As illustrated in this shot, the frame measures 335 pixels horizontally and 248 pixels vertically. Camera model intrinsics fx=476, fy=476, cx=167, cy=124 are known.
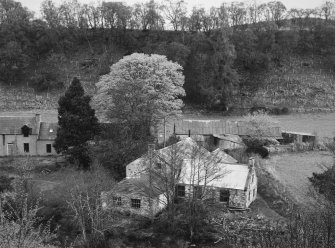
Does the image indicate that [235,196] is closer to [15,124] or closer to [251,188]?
[251,188]

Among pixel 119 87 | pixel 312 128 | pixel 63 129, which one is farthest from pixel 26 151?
pixel 312 128

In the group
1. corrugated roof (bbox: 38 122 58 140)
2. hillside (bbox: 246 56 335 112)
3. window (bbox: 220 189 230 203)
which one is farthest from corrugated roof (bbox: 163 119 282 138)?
hillside (bbox: 246 56 335 112)

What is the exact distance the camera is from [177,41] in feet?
243

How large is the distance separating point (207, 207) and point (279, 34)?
180 ft

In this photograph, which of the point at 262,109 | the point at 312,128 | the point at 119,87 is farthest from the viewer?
the point at 262,109

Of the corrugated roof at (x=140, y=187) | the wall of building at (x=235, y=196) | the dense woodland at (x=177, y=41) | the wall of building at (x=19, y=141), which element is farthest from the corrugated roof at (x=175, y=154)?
the dense woodland at (x=177, y=41)

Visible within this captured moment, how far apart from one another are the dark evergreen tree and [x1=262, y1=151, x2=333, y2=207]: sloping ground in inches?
592

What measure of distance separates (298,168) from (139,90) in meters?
15.1

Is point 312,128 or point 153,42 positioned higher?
point 153,42

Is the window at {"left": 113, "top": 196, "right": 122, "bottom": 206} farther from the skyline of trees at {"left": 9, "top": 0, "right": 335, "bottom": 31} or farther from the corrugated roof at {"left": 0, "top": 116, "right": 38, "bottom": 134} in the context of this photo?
the skyline of trees at {"left": 9, "top": 0, "right": 335, "bottom": 31}

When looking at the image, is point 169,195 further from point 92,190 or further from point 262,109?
point 262,109

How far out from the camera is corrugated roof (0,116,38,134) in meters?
42.8

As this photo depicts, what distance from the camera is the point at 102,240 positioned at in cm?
2572

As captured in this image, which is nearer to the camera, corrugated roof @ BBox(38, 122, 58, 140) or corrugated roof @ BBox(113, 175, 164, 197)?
corrugated roof @ BBox(113, 175, 164, 197)
